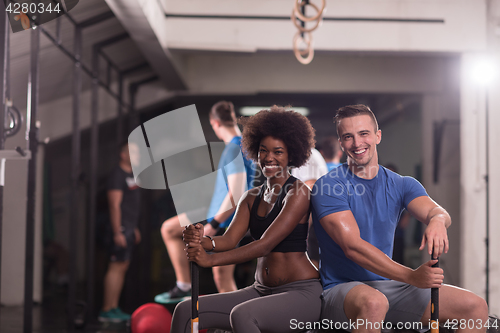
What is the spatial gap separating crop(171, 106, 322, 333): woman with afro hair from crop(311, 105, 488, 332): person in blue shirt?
0.09 meters

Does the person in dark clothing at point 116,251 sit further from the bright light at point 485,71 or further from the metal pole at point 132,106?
the bright light at point 485,71

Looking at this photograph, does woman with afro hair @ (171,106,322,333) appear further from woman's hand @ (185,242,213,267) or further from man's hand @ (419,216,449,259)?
man's hand @ (419,216,449,259)

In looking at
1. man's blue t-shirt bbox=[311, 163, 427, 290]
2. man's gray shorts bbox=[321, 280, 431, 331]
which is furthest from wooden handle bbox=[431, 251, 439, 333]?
man's blue t-shirt bbox=[311, 163, 427, 290]

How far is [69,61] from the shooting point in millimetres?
4969

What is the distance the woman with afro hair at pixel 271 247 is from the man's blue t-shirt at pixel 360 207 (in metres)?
0.08

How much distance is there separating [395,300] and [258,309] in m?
0.52

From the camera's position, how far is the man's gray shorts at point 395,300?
160 centimetres

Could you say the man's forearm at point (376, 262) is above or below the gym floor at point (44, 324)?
above

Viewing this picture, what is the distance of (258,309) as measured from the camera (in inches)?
63.0

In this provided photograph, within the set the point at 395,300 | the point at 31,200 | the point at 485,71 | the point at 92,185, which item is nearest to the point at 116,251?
the point at 92,185

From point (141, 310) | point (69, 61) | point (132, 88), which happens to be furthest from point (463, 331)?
point (132, 88)

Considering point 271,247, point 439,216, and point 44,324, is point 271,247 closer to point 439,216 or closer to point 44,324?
point 439,216

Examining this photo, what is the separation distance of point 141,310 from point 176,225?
0.75 m

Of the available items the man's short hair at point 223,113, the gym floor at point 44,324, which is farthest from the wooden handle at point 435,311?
the gym floor at point 44,324
